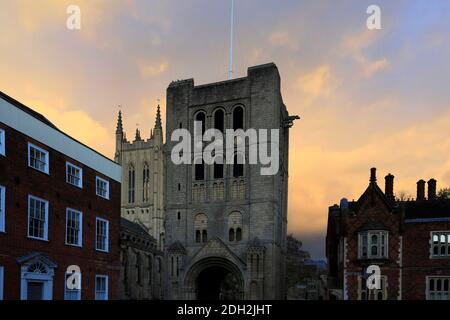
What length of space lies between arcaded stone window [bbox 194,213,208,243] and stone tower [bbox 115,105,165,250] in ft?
141

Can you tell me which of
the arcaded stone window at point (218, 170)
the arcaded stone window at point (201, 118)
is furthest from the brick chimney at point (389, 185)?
the arcaded stone window at point (201, 118)

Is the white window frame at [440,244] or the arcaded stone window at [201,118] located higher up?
the arcaded stone window at [201,118]

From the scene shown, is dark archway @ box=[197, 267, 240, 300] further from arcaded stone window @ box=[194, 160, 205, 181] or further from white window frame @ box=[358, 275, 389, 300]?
white window frame @ box=[358, 275, 389, 300]

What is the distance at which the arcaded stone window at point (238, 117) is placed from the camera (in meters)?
52.0

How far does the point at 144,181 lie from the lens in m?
95.4

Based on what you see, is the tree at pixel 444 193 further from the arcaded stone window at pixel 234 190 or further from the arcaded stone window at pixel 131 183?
the arcaded stone window at pixel 131 183

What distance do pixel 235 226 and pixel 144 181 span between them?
5019cm

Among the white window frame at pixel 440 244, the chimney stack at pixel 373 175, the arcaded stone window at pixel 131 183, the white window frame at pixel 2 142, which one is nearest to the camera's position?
the white window frame at pixel 2 142

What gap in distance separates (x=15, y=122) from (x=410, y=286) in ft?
→ 92.0

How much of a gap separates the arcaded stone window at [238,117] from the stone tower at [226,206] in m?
0.01

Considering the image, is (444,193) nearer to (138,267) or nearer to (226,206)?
(226,206)

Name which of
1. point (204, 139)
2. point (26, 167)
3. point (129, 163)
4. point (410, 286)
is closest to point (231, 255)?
point (204, 139)

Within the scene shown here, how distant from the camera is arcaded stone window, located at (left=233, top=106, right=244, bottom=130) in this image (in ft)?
171

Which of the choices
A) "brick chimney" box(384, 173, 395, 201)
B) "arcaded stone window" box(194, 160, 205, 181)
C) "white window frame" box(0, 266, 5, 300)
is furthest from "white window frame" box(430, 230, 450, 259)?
"white window frame" box(0, 266, 5, 300)
